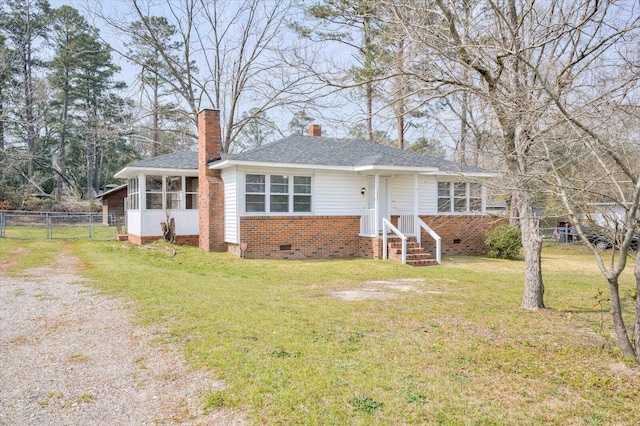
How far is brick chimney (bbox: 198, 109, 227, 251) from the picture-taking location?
14.9 m

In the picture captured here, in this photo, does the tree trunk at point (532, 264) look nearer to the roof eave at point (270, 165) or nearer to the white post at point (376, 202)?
the white post at point (376, 202)

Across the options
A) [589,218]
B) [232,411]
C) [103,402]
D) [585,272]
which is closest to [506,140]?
[589,218]

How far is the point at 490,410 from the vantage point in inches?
135

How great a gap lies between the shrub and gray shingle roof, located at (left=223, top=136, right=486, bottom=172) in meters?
2.85

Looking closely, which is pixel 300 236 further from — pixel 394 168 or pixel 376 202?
pixel 394 168

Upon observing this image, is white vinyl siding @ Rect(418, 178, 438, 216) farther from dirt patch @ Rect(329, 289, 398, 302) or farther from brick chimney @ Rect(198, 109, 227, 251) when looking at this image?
dirt patch @ Rect(329, 289, 398, 302)

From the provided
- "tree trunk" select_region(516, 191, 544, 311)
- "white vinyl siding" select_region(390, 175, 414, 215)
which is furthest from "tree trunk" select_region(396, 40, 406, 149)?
"white vinyl siding" select_region(390, 175, 414, 215)

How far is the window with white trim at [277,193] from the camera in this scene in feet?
45.5

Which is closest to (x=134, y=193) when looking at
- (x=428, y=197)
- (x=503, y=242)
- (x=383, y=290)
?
(x=428, y=197)

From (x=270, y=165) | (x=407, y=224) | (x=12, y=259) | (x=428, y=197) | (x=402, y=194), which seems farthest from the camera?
(x=428, y=197)

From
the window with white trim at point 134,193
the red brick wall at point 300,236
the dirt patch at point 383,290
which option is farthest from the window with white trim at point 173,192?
the dirt patch at point 383,290

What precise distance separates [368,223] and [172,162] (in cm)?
762

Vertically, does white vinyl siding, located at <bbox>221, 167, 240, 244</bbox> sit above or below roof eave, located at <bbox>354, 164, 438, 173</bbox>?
below

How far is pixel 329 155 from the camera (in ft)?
50.3
